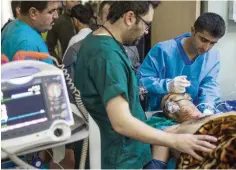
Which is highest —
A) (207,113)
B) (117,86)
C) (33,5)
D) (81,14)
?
(33,5)

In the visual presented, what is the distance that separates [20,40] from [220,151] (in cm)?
95

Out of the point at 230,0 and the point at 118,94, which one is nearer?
the point at 118,94

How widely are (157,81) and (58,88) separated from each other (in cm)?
98

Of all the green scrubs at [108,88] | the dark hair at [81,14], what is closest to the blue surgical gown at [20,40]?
the green scrubs at [108,88]

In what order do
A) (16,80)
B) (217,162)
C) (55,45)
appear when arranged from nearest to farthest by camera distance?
1. (16,80)
2. (217,162)
3. (55,45)

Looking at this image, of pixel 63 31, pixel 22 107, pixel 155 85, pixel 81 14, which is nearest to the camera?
pixel 22 107

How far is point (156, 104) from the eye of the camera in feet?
6.38

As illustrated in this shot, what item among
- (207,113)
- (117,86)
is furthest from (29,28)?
(207,113)

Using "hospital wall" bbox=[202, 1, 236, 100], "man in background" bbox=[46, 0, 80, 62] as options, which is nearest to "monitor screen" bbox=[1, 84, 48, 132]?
"hospital wall" bbox=[202, 1, 236, 100]

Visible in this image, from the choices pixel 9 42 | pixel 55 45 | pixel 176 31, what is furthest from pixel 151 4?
pixel 55 45

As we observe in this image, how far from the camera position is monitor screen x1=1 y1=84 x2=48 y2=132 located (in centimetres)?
93

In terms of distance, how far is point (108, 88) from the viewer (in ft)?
3.67

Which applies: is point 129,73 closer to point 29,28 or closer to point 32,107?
point 32,107

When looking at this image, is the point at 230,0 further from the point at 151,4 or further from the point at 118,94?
the point at 118,94
